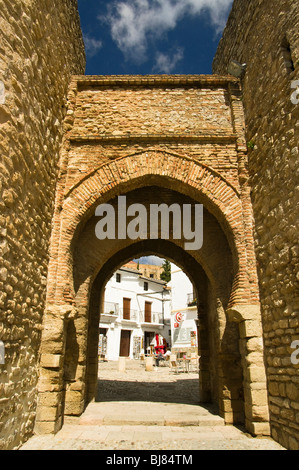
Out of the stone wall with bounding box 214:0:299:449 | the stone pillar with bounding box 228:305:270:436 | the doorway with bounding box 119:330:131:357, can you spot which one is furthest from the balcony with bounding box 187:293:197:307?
the stone wall with bounding box 214:0:299:449

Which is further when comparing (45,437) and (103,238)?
(103,238)

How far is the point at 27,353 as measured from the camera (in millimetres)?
4129

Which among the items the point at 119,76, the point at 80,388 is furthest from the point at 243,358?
the point at 119,76

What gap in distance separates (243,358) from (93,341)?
3.38 m

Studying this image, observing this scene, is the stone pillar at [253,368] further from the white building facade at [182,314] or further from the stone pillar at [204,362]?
the white building facade at [182,314]

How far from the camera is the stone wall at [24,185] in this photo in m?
3.48

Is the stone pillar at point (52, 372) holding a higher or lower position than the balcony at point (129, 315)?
lower

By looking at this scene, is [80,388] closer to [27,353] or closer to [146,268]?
[27,353]

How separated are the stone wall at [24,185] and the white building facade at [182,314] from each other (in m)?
17.8

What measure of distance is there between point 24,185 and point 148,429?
3867 millimetres

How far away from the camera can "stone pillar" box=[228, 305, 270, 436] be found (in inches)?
170

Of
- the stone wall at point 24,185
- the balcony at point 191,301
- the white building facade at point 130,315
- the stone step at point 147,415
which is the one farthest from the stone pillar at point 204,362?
the white building facade at point 130,315

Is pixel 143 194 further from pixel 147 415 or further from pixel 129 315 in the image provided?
pixel 129 315

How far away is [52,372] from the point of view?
15.0ft
